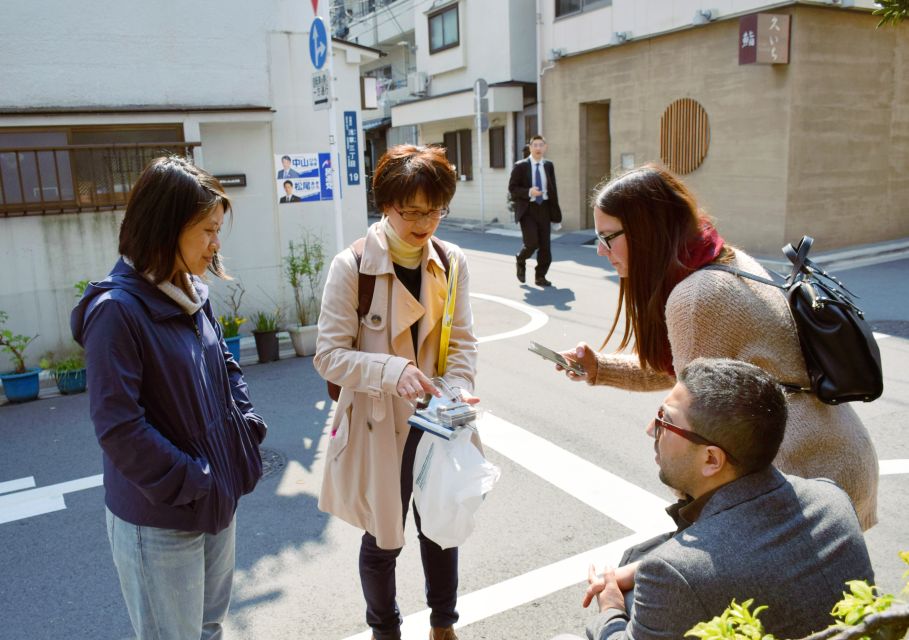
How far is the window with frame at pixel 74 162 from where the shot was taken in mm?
7441

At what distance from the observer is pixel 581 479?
495 cm

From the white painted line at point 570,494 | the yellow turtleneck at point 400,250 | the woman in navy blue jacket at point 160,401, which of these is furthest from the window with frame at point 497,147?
the woman in navy blue jacket at point 160,401

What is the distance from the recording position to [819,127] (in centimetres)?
1323

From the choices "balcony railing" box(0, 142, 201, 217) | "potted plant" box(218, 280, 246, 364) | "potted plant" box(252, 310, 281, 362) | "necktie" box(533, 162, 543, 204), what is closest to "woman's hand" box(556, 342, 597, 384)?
"potted plant" box(218, 280, 246, 364)

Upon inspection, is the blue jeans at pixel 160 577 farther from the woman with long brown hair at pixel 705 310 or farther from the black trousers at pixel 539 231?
the black trousers at pixel 539 231

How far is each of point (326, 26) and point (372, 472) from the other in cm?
636

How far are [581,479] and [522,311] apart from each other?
5218 mm

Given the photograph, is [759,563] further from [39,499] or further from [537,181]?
[537,181]

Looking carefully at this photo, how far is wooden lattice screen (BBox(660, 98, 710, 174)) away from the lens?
47.4ft

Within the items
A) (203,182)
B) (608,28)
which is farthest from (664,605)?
(608,28)

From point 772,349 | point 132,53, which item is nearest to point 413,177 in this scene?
point 772,349

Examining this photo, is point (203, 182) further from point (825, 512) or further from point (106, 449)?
point (825, 512)

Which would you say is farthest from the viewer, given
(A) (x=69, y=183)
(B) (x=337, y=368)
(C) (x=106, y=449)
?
(A) (x=69, y=183)

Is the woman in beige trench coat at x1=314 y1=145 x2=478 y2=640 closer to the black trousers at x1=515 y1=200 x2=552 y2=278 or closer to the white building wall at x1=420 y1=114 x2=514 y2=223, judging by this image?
the black trousers at x1=515 y1=200 x2=552 y2=278
